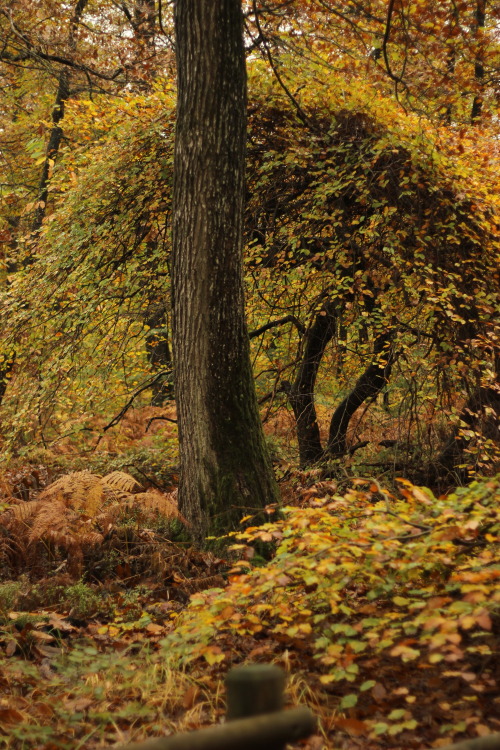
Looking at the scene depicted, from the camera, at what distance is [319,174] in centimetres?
831

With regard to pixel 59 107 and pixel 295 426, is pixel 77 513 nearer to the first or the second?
pixel 295 426

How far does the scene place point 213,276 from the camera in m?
5.93

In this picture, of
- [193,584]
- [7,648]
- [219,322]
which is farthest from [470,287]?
[7,648]

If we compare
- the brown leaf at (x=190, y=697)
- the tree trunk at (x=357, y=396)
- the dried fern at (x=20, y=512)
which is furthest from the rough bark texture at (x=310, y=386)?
the brown leaf at (x=190, y=697)

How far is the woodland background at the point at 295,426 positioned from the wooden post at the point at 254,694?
1.44 metres

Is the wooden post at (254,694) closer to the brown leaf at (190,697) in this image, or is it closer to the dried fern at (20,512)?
the brown leaf at (190,697)

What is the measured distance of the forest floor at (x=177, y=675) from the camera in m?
3.10

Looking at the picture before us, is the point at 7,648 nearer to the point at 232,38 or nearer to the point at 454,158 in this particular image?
the point at 232,38

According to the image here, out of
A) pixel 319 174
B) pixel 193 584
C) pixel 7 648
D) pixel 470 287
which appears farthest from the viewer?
pixel 319 174

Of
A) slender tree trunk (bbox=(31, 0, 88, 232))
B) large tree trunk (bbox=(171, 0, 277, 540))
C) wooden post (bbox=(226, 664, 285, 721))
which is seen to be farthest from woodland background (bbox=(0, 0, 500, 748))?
wooden post (bbox=(226, 664, 285, 721))

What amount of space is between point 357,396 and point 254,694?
7.41 meters

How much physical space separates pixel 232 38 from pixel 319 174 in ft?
9.00

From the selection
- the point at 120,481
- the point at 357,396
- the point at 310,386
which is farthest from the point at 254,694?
the point at 357,396

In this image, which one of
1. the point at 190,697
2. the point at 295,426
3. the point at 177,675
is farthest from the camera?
the point at 295,426
